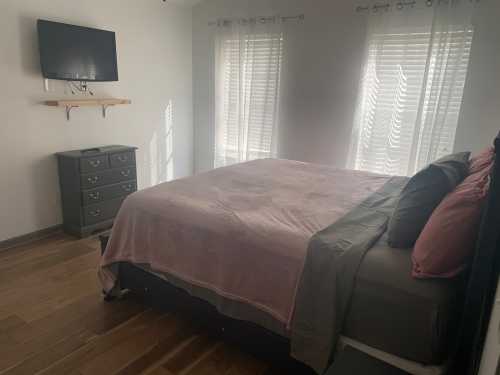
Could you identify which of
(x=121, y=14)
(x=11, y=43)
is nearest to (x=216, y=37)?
(x=121, y=14)

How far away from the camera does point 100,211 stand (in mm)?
3469

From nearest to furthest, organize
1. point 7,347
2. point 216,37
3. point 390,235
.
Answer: point 390,235, point 7,347, point 216,37

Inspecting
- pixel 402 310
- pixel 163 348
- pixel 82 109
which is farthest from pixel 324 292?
pixel 82 109

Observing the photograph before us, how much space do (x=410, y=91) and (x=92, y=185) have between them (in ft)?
10.5

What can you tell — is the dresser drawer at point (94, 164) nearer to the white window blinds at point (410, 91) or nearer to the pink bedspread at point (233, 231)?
the pink bedspread at point (233, 231)

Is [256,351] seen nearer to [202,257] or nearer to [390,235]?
[202,257]

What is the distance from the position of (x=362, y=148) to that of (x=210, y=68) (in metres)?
2.25

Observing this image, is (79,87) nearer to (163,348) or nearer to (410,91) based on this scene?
(163,348)

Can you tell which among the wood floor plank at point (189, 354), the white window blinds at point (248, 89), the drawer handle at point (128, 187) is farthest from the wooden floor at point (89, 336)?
the white window blinds at point (248, 89)

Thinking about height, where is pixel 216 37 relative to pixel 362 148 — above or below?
above

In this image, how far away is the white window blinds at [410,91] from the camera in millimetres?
3131

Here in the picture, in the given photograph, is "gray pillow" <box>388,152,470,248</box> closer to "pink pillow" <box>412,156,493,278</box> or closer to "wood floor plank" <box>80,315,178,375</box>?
"pink pillow" <box>412,156,493,278</box>

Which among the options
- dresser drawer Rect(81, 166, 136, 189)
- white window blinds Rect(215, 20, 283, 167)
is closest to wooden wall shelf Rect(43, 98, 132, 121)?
dresser drawer Rect(81, 166, 136, 189)

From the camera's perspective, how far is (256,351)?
1.79 metres
